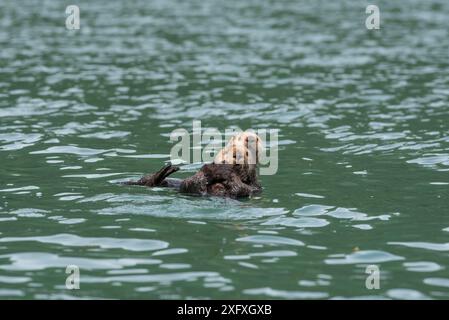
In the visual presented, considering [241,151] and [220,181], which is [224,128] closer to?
[241,151]

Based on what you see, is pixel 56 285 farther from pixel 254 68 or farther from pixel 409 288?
pixel 254 68

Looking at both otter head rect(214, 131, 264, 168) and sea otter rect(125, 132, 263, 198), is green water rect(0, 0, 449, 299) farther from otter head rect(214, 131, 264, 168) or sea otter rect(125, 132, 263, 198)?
otter head rect(214, 131, 264, 168)

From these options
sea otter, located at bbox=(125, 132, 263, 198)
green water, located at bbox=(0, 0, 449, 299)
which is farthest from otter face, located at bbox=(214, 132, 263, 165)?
green water, located at bbox=(0, 0, 449, 299)

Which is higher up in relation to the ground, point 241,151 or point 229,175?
point 241,151

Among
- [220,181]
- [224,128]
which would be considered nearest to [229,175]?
[220,181]

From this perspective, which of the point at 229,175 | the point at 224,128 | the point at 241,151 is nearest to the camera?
the point at 229,175

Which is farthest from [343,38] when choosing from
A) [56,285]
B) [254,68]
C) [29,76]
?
[56,285]

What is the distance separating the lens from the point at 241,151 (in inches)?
406

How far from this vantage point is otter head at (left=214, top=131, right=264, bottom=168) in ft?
33.9

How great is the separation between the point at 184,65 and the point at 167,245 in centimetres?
1398

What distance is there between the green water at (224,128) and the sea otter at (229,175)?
17 centimetres

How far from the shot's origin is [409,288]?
25.5 feet

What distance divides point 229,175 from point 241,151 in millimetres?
376
